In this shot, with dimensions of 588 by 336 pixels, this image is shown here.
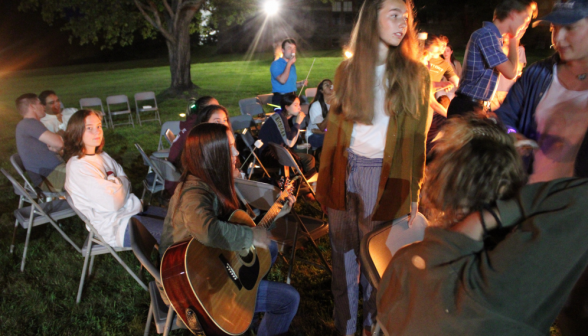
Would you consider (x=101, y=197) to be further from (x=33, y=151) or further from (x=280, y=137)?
(x=280, y=137)

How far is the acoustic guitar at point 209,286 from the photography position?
1.84 m

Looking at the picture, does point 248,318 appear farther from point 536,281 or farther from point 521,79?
point 521,79

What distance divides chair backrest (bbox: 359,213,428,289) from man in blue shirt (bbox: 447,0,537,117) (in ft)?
5.18

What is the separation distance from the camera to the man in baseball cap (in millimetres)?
1682

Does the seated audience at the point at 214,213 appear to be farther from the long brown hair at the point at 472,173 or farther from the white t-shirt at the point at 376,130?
the long brown hair at the point at 472,173

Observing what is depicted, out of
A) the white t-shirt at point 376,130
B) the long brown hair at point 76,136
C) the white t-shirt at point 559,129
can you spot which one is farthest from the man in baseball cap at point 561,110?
the long brown hair at point 76,136

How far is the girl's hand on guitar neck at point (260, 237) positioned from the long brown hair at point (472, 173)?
1.25 meters

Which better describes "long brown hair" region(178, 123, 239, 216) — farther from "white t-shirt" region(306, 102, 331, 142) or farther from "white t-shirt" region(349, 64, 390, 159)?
"white t-shirt" region(306, 102, 331, 142)

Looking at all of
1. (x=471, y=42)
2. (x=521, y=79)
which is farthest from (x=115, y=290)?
(x=471, y=42)

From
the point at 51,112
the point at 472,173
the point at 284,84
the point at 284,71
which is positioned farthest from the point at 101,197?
the point at 284,84

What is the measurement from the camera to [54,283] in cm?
338

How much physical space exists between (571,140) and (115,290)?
3563 mm

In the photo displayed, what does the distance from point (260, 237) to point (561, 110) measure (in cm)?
180

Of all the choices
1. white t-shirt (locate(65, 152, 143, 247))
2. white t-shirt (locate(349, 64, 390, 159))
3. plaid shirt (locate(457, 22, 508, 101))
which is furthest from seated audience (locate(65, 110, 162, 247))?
plaid shirt (locate(457, 22, 508, 101))
